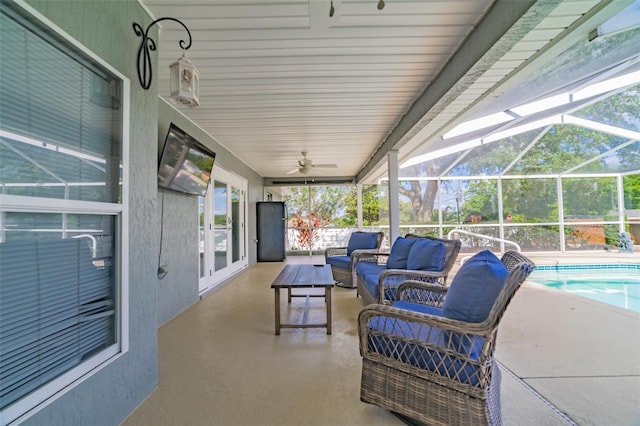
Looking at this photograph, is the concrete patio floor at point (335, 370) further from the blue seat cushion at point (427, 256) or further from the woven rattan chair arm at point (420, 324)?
the blue seat cushion at point (427, 256)

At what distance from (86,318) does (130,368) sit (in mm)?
467

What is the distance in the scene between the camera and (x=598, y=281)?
5.30 metres

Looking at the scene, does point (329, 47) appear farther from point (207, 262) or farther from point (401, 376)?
point (207, 262)

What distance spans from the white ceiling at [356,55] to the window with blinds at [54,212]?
0.91m

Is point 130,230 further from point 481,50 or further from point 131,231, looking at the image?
point 481,50

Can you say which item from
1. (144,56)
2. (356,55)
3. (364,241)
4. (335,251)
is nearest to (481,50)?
(356,55)

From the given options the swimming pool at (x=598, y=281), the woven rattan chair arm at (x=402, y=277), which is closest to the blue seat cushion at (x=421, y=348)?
the woven rattan chair arm at (x=402, y=277)

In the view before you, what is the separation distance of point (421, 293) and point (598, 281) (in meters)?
5.52

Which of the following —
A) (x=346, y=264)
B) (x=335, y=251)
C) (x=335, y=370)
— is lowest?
(x=335, y=370)

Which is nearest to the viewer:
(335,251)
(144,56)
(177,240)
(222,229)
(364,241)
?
(144,56)

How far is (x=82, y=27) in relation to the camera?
1.34 meters

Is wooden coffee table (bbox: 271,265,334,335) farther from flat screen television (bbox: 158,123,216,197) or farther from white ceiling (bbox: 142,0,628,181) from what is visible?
white ceiling (bbox: 142,0,628,181)

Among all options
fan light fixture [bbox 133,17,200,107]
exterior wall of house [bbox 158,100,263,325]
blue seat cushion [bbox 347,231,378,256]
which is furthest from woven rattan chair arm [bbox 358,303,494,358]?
blue seat cushion [bbox 347,231,378,256]

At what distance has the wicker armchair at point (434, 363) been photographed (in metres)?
1.29
